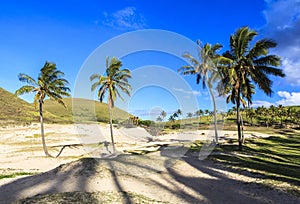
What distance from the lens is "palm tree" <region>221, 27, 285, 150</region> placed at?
70.7 ft

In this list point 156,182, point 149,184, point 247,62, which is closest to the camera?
point 149,184

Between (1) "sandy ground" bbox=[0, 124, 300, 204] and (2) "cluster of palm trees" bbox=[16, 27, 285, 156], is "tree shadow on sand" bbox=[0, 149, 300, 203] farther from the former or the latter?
(2) "cluster of palm trees" bbox=[16, 27, 285, 156]

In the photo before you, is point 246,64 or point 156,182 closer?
point 156,182

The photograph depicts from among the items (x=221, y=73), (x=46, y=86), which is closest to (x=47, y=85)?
(x=46, y=86)

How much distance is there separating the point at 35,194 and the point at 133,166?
256 inches

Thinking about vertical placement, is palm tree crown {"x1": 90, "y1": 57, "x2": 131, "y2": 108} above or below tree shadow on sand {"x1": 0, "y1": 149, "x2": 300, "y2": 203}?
above

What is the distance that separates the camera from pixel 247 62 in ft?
73.7

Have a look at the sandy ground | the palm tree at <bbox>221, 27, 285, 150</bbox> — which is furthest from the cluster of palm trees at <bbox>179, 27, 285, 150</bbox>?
the sandy ground

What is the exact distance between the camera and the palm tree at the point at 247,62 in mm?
21562

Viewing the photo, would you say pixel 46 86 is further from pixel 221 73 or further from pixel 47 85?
pixel 221 73

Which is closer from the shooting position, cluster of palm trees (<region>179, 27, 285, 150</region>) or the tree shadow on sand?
the tree shadow on sand

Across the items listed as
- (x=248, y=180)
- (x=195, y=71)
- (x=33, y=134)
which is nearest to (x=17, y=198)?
(x=248, y=180)

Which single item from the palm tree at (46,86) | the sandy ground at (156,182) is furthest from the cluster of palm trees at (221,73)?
the sandy ground at (156,182)

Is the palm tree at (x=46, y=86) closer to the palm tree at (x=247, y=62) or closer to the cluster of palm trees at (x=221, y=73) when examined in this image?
the cluster of palm trees at (x=221, y=73)
